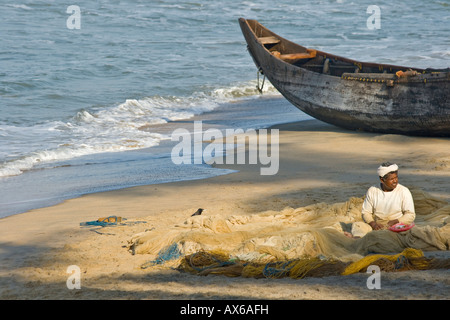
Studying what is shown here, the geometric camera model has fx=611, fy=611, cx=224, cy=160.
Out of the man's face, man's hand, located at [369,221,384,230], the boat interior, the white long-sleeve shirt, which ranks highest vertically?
the boat interior

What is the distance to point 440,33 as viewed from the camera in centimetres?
3108

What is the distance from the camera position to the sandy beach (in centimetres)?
466

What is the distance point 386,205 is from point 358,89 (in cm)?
593

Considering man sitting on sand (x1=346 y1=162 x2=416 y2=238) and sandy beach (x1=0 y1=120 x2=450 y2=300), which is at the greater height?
man sitting on sand (x1=346 y1=162 x2=416 y2=238)

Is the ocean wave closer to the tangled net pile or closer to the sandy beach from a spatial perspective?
the sandy beach

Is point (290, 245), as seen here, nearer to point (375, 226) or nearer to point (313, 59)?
point (375, 226)

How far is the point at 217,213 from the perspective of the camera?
7375 mm

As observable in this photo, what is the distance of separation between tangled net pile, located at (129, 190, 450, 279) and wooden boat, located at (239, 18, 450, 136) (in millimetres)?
4592

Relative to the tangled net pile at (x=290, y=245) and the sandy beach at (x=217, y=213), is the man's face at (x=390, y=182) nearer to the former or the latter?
the tangled net pile at (x=290, y=245)

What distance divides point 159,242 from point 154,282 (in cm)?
90

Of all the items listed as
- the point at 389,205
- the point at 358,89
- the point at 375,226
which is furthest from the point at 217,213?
the point at 358,89

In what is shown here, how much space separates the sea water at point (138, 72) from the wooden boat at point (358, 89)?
5.31ft

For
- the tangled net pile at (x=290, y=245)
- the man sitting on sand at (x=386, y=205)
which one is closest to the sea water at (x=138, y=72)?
the tangled net pile at (x=290, y=245)

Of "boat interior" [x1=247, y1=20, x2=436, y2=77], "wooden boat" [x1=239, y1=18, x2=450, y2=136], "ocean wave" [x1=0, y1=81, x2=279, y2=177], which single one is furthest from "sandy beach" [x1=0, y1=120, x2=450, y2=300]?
"ocean wave" [x1=0, y1=81, x2=279, y2=177]
